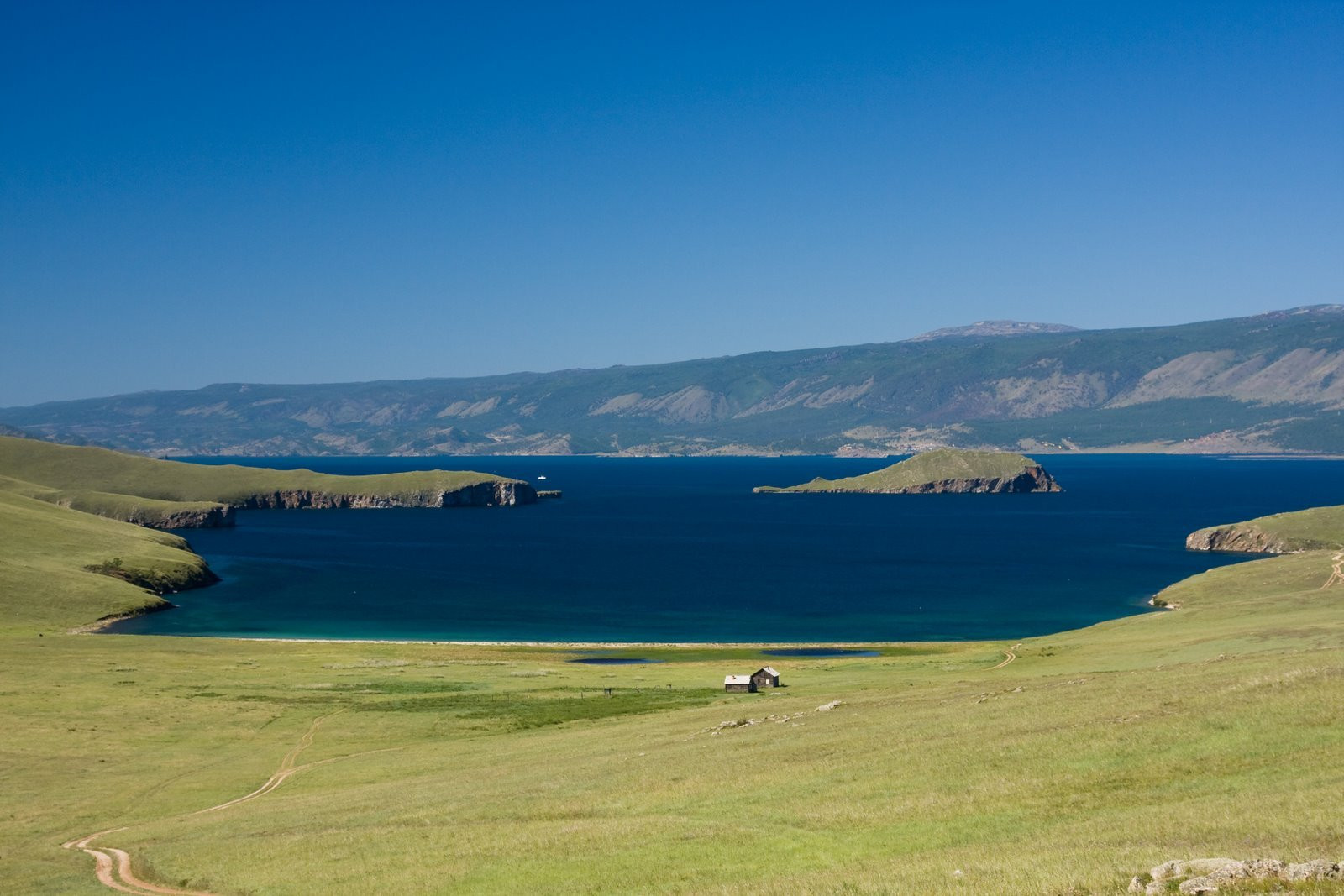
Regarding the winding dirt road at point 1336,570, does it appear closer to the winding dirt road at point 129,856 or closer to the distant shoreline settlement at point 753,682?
the distant shoreline settlement at point 753,682

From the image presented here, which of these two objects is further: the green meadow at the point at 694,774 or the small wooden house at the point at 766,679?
the small wooden house at the point at 766,679

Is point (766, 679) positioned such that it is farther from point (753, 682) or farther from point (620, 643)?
point (620, 643)

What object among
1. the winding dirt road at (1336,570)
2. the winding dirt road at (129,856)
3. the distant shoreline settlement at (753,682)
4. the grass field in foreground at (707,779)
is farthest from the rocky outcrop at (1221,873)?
the winding dirt road at (1336,570)

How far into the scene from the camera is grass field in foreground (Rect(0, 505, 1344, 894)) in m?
29.7

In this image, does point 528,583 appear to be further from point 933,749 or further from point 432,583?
point 933,749

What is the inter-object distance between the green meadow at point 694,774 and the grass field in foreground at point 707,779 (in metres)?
0.16

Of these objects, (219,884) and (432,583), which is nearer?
(219,884)

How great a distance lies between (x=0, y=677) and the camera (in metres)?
82.9

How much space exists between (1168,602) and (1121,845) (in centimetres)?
12350

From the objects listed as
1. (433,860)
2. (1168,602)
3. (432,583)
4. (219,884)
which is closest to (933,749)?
(433,860)

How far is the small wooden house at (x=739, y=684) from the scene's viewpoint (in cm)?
7869

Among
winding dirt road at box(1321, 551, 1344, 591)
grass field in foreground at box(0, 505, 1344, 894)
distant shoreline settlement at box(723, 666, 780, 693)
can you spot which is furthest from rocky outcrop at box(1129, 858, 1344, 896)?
winding dirt road at box(1321, 551, 1344, 591)

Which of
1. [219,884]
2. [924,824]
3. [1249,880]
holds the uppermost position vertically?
[1249,880]

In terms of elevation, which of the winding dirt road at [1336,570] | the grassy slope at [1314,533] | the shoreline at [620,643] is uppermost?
the winding dirt road at [1336,570]
